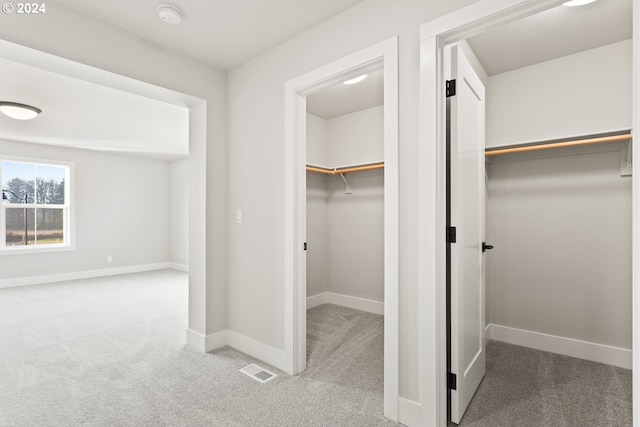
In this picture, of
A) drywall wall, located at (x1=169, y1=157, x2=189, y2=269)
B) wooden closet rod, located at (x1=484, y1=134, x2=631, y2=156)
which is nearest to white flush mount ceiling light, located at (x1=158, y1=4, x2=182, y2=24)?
wooden closet rod, located at (x1=484, y1=134, x2=631, y2=156)

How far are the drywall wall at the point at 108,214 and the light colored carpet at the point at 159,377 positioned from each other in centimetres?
230

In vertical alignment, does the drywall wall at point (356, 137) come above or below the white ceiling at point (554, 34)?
below

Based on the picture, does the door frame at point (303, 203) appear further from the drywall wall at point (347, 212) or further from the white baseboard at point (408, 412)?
the drywall wall at point (347, 212)

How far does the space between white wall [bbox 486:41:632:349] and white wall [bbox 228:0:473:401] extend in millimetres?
1628

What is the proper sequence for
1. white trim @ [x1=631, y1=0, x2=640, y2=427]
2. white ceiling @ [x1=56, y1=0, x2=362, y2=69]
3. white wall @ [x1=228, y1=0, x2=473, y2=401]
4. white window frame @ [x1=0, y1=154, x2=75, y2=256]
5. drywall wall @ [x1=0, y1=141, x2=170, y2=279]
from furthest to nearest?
drywall wall @ [x1=0, y1=141, x2=170, y2=279]
white window frame @ [x1=0, y1=154, x2=75, y2=256]
white ceiling @ [x1=56, y1=0, x2=362, y2=69]
white wall @ [x1=228, y1=0, x2=473, y2=401]
white trim @ [x1=631, y1=0, x2=640, y2=427]

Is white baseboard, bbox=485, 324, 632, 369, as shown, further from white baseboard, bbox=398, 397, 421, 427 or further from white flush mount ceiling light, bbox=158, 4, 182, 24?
white flush mount ceiling light, bbox=158, 4, 182, 24

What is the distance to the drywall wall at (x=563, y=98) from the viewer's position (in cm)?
246

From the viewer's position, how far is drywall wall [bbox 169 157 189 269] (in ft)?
23.4

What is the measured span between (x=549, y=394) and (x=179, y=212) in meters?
7.13

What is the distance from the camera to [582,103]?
2.60 m

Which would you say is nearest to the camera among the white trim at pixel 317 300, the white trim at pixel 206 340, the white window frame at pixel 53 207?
the white trim at pixel 206 340

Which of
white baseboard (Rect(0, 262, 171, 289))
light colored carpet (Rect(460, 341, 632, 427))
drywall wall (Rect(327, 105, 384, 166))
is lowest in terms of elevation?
light colored carpet (Rect(460, 341, 632, 427))

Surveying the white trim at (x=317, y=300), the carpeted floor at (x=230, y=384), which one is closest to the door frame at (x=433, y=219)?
the carpeted floor at (x=230, y=384)

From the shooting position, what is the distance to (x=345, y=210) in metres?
4.20
